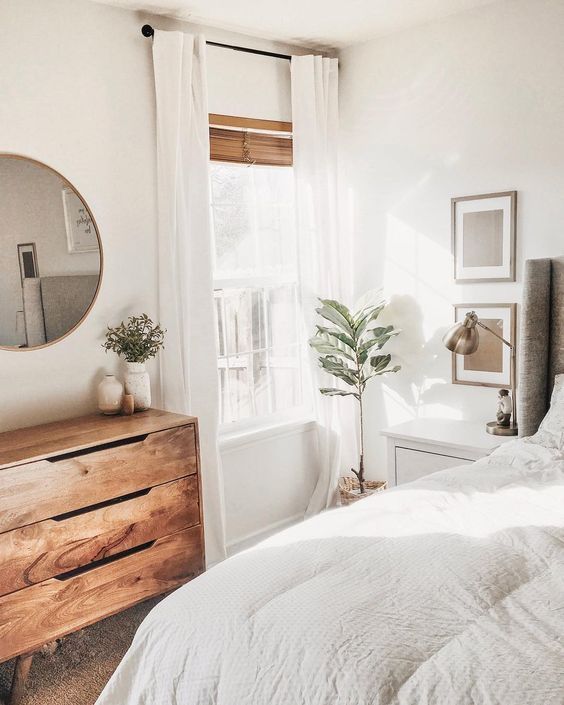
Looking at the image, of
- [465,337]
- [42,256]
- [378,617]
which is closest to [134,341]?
[42,256]

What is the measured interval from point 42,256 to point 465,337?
74.6 inches

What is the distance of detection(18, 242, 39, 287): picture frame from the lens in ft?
9.20

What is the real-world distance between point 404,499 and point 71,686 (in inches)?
55.6

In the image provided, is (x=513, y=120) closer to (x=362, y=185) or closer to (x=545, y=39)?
(x=545, y=39)

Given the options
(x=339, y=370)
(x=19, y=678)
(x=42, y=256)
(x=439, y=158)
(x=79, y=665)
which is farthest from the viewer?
(x=339, y=370)

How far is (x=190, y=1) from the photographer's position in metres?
3.03

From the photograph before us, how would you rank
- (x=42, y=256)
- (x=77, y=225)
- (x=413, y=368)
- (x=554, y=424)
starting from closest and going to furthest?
1. (x=554, y=424)
2. (x=42, y=256)
3. (x=77, y=225)
4. (x=413, y=368)

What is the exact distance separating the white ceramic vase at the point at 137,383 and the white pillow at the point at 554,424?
1.62 m

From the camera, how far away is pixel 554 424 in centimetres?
276

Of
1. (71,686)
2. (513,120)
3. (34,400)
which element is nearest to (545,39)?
(513,120)

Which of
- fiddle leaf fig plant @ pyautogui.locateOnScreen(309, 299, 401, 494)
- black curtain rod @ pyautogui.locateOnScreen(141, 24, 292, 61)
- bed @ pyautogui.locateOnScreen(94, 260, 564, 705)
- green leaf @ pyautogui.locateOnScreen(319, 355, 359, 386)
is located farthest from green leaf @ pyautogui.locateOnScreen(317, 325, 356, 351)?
bed @ pyautogui.locateOnScreen(94, 260, 564, 705)

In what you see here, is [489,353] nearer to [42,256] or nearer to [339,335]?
[339,335]

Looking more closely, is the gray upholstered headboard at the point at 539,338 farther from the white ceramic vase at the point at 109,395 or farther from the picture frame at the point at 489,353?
the white ceramic vase at the point at 109,395

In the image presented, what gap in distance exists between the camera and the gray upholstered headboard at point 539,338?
121 inches
